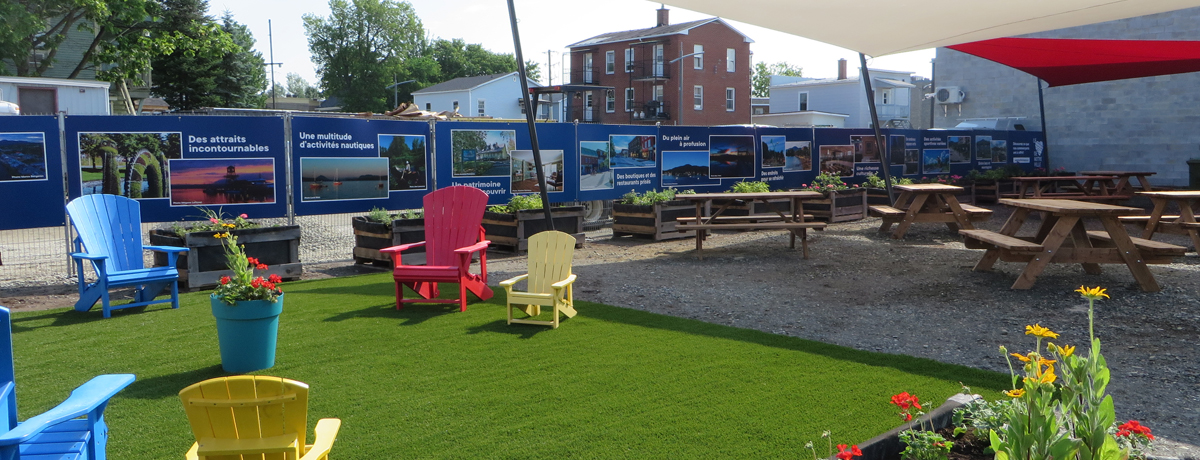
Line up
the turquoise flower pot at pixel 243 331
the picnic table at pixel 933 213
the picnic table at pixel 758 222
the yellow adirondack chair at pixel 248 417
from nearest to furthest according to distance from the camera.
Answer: the yellow adirondack chair at pixel 248 417
the turquoise flower pot at pixel 243 331
the picnic table at pixel 758 222
the picnic table at pixel 933 213

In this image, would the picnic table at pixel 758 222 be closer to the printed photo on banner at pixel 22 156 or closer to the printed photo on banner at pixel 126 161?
the printed photo on banner at pixel 126 161

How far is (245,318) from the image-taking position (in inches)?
178

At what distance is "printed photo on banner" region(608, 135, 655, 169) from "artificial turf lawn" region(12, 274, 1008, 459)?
234 inches

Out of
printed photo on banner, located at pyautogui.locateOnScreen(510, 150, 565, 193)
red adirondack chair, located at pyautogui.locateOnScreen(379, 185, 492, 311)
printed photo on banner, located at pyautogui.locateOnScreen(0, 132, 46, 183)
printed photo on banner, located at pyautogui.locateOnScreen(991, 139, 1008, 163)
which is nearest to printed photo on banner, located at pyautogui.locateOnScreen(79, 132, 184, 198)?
printed photo on banner, located at pyautogui.locateOnScreen(0, 132, 46, 183)

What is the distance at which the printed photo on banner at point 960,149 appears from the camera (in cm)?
1747

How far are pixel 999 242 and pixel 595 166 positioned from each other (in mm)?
6081

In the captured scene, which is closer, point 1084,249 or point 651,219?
point 1084,249

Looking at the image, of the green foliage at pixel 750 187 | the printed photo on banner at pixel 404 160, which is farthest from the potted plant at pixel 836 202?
the printed photo on banner at pixel 404 160

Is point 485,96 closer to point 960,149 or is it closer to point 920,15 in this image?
point 960,149

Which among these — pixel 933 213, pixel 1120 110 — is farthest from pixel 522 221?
pixel 1120 110

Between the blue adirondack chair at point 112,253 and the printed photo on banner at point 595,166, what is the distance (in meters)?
6.11

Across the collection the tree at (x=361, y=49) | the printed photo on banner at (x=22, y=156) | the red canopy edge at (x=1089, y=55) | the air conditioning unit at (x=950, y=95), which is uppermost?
the tree at (x=361, y=49)

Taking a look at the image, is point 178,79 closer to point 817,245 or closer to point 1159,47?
point 817,245

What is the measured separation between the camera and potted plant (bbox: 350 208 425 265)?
8.69 m
